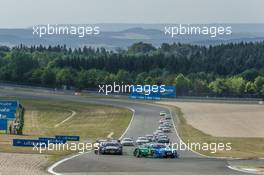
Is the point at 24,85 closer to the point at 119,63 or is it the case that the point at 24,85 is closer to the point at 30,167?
the point at 119,63

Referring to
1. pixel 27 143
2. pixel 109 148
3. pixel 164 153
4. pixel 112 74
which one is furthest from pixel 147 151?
pixel 112 74

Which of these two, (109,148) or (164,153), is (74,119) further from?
(164,153)

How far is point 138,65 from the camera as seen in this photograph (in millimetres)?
186500

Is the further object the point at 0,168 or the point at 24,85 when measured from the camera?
the point at 24,85

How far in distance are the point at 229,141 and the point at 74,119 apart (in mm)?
39226

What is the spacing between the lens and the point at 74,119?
373ft

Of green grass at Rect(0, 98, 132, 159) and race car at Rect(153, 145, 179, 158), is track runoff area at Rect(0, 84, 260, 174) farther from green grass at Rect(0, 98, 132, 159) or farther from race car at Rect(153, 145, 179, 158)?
green grass at Rect(0, 98, 132, 159)

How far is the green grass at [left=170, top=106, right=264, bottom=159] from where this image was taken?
Answer: 60106mm

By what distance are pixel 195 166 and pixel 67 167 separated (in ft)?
23.1

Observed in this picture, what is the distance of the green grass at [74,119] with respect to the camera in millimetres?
91381

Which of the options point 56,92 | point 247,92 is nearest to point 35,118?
point 56,92

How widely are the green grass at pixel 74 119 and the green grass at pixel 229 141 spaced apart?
7.90 m

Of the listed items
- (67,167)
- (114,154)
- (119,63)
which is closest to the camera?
(67,167)

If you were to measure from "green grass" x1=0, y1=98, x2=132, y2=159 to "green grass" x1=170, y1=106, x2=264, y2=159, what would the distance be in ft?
25.9
